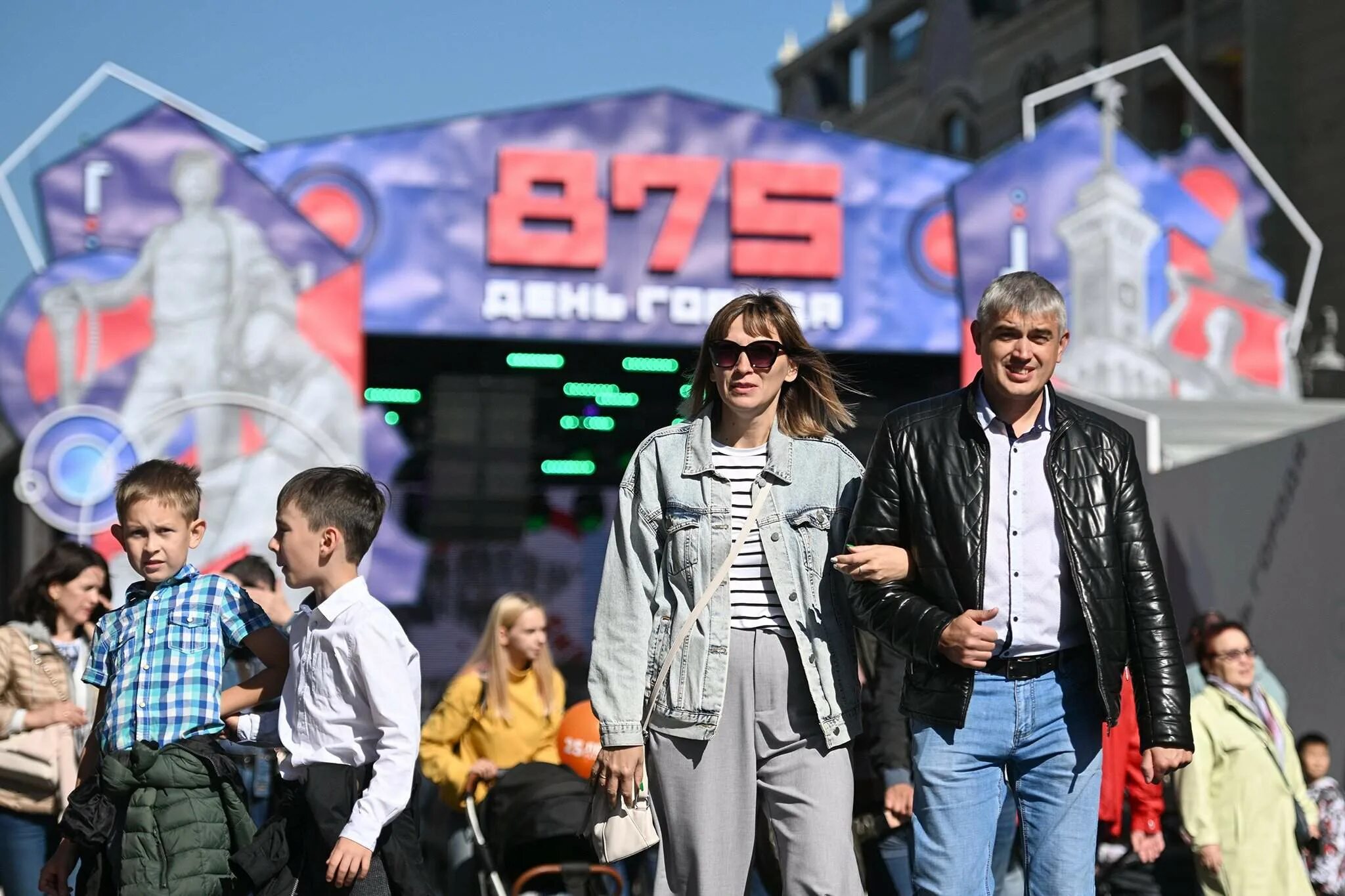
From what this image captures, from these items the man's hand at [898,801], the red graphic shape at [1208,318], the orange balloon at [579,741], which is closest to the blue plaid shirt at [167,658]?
the man's hand at [898,801]

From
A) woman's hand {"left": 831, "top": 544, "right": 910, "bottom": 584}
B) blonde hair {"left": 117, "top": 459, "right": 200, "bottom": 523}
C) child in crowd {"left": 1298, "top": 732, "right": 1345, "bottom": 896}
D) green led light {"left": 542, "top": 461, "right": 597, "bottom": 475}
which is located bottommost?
child in crowd {"left": 1298, "top": 732, "right": 1345, "bottom": 896}

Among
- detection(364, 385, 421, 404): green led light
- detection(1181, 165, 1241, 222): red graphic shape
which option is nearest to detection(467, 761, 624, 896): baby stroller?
detection(364, 385, 421, 404): green led light

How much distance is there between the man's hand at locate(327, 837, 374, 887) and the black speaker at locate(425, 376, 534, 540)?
43.6ft

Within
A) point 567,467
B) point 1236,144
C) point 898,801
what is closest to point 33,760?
point 898,801

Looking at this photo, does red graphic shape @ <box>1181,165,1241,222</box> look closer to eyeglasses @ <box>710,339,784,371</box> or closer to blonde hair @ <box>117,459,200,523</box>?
eyeglasses @ <box>710,339,784,371</box>

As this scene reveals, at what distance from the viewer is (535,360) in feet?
56.9

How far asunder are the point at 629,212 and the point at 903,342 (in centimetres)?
311

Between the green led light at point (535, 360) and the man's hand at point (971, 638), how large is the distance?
13717 millimetres

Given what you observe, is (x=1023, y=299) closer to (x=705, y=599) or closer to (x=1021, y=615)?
(x=1021, y=615)

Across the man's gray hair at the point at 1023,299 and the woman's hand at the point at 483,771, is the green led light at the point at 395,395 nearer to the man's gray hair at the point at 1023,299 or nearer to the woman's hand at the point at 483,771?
the woman's hand at the point at 483,771

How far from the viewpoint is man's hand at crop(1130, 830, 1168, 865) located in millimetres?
6160

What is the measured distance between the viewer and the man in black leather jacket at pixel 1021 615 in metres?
3.76

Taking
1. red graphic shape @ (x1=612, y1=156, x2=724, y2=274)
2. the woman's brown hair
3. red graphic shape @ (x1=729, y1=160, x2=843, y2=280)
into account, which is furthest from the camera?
red graphic shape @ (x1=729, y1=160, x2=843, y2=280)

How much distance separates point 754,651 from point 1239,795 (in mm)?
3475
